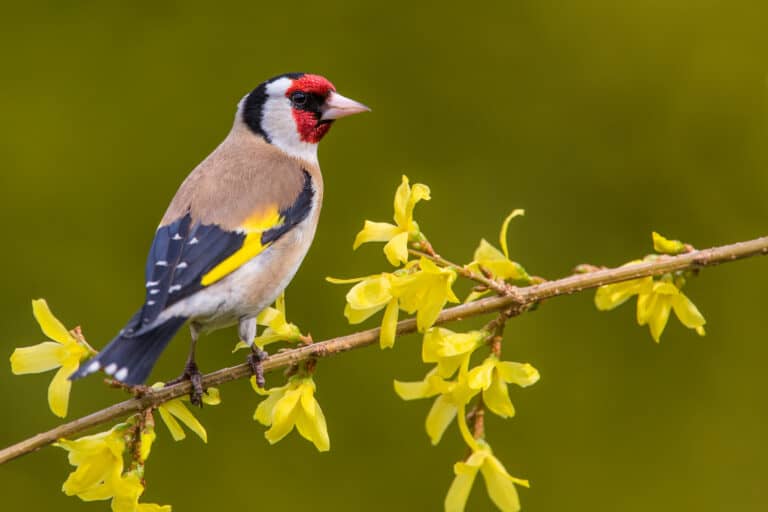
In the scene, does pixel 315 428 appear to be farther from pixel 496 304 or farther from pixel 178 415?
pixel 496 304

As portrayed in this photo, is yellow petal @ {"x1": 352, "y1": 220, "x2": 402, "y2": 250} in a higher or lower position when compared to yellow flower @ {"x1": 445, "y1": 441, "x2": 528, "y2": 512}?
higher

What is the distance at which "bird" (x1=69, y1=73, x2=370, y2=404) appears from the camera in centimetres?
227

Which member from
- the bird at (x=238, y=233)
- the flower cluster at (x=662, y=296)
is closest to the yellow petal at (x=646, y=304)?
the flower cluster at (x=662, y=296)

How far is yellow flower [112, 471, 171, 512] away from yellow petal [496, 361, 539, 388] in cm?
66

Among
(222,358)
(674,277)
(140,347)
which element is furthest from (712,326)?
(140,347)

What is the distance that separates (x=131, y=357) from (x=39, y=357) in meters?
0.17

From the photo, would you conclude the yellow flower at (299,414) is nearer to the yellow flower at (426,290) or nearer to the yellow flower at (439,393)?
the yellow flower at (439,393)

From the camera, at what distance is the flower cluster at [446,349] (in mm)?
2104

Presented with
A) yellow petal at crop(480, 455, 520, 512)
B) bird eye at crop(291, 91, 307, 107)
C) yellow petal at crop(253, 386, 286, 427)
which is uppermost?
bird eye at crop(291, 91, 307, 107)

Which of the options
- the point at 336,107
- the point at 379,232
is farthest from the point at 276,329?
the point at 336,107

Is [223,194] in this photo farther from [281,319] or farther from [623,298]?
[623,298]

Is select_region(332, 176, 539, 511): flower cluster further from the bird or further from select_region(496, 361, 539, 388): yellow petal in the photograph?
the bird

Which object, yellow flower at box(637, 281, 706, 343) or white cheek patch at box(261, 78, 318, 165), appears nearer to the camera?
yellow flower at box(637, 281, 706, 343)

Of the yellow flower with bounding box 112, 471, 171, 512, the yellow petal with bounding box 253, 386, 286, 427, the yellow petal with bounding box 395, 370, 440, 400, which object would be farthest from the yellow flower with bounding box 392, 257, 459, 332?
the yellow flower with bounding box 112, 471, 171, 512
